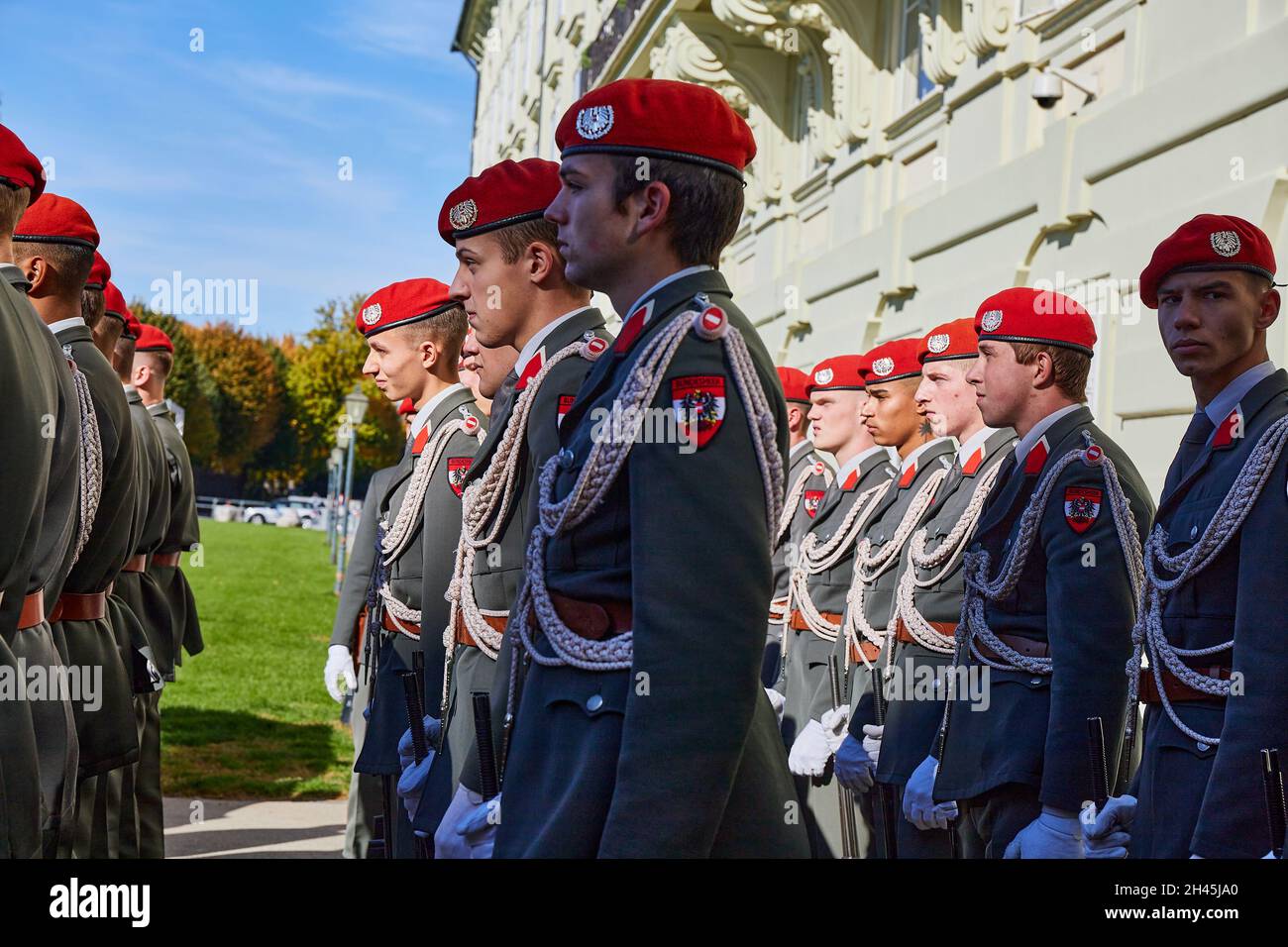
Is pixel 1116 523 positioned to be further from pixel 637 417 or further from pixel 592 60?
pixel 592 60

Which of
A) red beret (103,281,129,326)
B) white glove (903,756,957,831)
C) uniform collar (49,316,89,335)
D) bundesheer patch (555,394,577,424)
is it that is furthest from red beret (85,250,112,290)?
white glove (903,756,957,831)

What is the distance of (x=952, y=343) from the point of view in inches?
231

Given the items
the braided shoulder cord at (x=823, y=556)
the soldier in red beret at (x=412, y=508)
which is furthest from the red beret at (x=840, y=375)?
the soldier in red beret at (x=412, y=508)

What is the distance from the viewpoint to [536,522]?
2570mm

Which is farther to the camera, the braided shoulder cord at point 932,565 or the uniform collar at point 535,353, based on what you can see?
the braided shoulder cord at point 932,565

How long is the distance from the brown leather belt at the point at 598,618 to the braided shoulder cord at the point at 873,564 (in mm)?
3360

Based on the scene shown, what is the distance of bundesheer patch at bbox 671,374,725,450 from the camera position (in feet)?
7.41

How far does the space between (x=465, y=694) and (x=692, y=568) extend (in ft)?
5.97

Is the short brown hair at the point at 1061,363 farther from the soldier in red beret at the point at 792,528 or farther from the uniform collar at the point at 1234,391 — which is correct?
the soldier in red beret at the point at 792,528

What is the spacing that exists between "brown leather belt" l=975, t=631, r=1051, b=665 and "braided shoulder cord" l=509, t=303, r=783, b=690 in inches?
81.2

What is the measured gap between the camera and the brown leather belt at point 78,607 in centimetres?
453

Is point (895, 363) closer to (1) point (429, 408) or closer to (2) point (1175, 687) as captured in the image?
(1) point (429, 408)

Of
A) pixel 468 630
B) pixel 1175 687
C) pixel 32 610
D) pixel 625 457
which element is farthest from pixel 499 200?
pixel 1175 687

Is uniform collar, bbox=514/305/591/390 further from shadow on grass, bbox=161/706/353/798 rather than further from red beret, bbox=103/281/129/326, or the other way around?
shadow on grass, bbox=161/706/353/798
